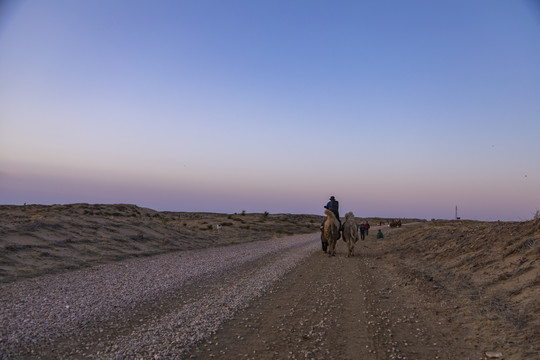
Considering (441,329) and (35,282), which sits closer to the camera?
(441,329)

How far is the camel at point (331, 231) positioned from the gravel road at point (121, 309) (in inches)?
219

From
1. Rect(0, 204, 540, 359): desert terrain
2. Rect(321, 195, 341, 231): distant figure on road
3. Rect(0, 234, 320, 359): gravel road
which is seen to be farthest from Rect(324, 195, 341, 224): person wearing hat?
Rect(0, 234, 320, 359): gravel road

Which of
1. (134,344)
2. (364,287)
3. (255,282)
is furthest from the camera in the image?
(255,282)

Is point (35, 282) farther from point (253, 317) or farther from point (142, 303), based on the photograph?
point (253, 317)

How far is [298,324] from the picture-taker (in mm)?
7430

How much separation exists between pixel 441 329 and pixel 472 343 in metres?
0.81

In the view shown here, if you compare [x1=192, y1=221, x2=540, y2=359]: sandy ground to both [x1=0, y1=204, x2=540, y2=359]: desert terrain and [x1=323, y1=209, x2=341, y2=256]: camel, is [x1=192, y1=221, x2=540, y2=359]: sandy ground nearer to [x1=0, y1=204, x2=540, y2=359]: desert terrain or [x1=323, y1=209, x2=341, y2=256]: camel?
[x1=0, y1=204, x2=540, y2=359]: desert terrain

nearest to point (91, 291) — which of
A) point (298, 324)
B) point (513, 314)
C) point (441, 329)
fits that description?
point (298, 324)

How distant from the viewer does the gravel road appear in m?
6.20

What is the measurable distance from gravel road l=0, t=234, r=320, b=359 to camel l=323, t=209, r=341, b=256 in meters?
5.56

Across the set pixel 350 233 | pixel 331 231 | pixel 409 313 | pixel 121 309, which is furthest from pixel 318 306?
pixel 350 233

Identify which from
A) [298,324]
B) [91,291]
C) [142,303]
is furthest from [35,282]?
[298,324]

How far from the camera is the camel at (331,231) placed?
19719 millimetres

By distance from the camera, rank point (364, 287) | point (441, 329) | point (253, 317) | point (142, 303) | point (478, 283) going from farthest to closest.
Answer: point (364, 287), point (478, 283), point (142, 303), point (253, 317), point (441, 329)
